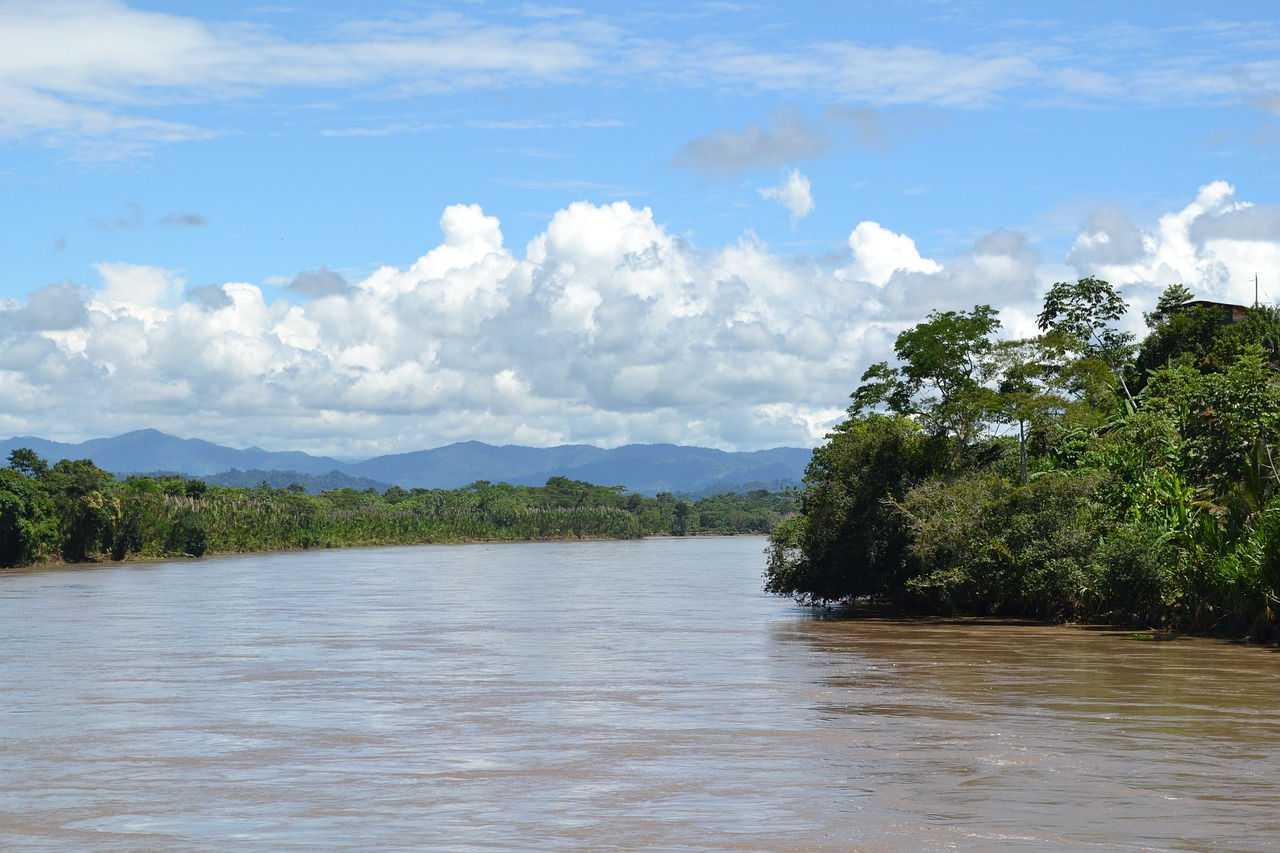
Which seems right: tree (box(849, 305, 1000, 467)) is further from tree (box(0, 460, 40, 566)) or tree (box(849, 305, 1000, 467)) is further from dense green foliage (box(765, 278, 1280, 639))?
tree (box(0, 460, 40, 566))

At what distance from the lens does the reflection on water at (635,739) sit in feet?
39.5

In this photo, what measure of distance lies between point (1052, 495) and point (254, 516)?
89871 millimetres

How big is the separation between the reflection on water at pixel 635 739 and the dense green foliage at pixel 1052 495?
1522 mm

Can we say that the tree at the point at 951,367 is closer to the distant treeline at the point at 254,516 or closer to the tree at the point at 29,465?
the distant treeline at the point at 254,516

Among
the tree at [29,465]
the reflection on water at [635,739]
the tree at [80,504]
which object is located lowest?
the reflection on water at [635,739]

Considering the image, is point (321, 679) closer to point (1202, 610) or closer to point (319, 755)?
point (319, 755)

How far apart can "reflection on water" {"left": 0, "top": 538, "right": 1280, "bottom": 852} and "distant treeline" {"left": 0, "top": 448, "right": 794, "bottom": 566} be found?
1321 cm

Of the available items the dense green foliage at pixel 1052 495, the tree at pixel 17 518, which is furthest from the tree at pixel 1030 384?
the tree at pixel 17 518

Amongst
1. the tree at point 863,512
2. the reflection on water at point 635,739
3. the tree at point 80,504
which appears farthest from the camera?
the tree at point 80,504

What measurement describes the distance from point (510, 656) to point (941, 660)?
880 centimetres


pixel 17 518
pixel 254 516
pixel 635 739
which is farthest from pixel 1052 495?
pixel 254 516

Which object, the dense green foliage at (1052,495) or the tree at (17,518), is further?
the tree at (17,518)

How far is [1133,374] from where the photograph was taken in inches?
2066

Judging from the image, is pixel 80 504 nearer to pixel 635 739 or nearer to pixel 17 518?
pixel 17 518
